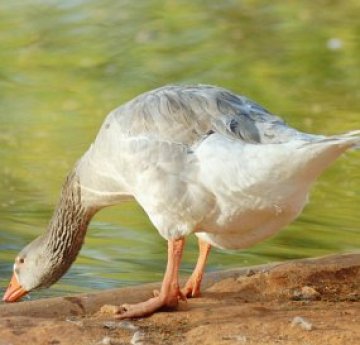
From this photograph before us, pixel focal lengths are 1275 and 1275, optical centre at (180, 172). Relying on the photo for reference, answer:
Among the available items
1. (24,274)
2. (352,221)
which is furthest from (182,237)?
(352,221)

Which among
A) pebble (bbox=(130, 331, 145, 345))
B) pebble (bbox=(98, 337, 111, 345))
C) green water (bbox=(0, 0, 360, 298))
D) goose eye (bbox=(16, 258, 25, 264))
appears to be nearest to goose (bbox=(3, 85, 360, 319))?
pebble (bbox=(130, 331, 145, 345))

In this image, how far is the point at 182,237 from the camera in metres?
6.14

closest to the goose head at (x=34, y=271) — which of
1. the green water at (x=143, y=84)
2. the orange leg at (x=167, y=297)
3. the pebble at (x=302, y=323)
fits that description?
the green water at (x=143, y=84)

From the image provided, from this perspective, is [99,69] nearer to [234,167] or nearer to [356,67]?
[356,67]

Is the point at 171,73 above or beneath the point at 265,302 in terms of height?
beneath

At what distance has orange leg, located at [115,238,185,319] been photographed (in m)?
5.90

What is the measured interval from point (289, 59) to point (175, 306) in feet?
27.1

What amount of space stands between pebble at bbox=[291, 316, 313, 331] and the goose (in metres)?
0.57

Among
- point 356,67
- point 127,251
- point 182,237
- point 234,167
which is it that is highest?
point 234,167

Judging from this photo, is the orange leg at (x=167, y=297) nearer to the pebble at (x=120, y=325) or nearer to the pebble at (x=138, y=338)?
the pebble at (x=120, y=325)

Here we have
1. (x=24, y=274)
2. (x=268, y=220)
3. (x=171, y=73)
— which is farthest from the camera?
(x=171, y=73)

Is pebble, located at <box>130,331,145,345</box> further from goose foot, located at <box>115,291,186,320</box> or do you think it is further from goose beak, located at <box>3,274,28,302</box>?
Result: goose beak, located at <box>3,274,28,302</box>

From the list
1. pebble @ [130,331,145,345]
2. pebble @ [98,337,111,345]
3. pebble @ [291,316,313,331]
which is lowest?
pebble @ [291,316,313,331]

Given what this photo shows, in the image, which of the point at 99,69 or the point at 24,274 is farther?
the point at 99,69
